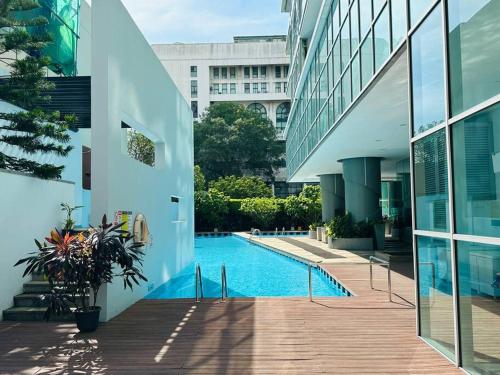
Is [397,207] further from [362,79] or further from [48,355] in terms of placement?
[48,355]

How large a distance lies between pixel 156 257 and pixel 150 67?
402cm

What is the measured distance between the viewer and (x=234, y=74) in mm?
53156

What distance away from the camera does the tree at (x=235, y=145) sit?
42.7 metres

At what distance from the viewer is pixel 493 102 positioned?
3.59 metres

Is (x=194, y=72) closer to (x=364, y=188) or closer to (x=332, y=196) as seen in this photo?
(x=332, y=196)

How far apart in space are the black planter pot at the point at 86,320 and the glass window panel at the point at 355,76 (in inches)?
229

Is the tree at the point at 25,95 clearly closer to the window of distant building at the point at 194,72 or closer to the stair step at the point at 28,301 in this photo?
the stair step at the point at 28,301

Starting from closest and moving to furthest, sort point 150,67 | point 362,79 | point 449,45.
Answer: point 449,45 → point 362,79 → point 150,67

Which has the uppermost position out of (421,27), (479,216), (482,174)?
(421,27)

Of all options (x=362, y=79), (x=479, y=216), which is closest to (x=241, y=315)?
(x=479, y=216)

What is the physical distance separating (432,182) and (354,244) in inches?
443

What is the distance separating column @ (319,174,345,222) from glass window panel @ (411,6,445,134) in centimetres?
1591

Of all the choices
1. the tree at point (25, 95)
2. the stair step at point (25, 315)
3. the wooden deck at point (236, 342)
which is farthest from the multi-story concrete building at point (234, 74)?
the stair step at point (25, 315)

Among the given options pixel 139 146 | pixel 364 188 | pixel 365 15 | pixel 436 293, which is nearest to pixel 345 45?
pixel 365 15
